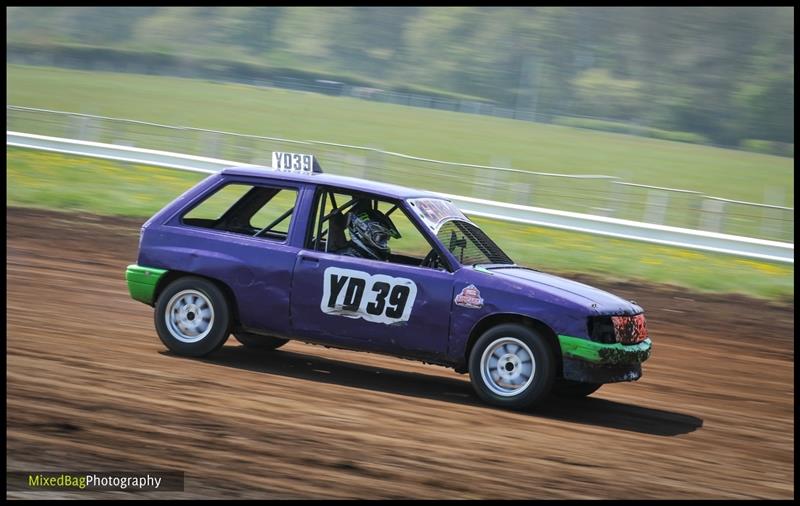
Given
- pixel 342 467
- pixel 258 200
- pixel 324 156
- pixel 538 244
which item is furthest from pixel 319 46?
pixel 342 467

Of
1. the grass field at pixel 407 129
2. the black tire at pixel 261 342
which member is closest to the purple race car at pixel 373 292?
the black tire at pixel 261 342

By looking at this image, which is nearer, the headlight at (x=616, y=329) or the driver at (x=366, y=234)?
the headlight at (x=616, y=329)

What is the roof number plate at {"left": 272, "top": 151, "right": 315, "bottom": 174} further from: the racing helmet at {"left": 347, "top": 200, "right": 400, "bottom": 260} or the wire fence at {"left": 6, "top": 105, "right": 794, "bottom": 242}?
the wire fence at {"left": 6, "top": 105, "right": 794, "bottom": 242}

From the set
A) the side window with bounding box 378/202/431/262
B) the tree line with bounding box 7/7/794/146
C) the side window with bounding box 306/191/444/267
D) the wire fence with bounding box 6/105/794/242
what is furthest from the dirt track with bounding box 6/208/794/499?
the tree line with bounding box 7/7/794/146

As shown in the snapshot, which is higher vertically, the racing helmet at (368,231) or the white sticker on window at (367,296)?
the racing helmet at (368,231)

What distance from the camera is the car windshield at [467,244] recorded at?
26.3 ft

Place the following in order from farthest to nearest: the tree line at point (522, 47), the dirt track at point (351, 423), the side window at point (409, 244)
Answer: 1. the tree line at point (522, 47)
2. the side window at point (409, 244)
3. the dirt track at point (351, 423)

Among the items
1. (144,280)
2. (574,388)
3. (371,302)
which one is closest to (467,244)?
(371,302)

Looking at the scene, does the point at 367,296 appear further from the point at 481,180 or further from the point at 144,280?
the point at 481,180

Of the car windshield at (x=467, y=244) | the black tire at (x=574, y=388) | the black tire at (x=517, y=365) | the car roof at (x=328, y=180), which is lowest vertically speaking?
the black tire at (x=574, y=388)

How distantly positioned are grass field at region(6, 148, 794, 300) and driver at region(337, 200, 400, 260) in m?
7.60

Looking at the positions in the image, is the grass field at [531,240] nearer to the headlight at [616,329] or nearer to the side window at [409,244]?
the side window at [409,244]

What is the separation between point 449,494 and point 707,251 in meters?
12.7

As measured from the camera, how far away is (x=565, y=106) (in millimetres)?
51438
